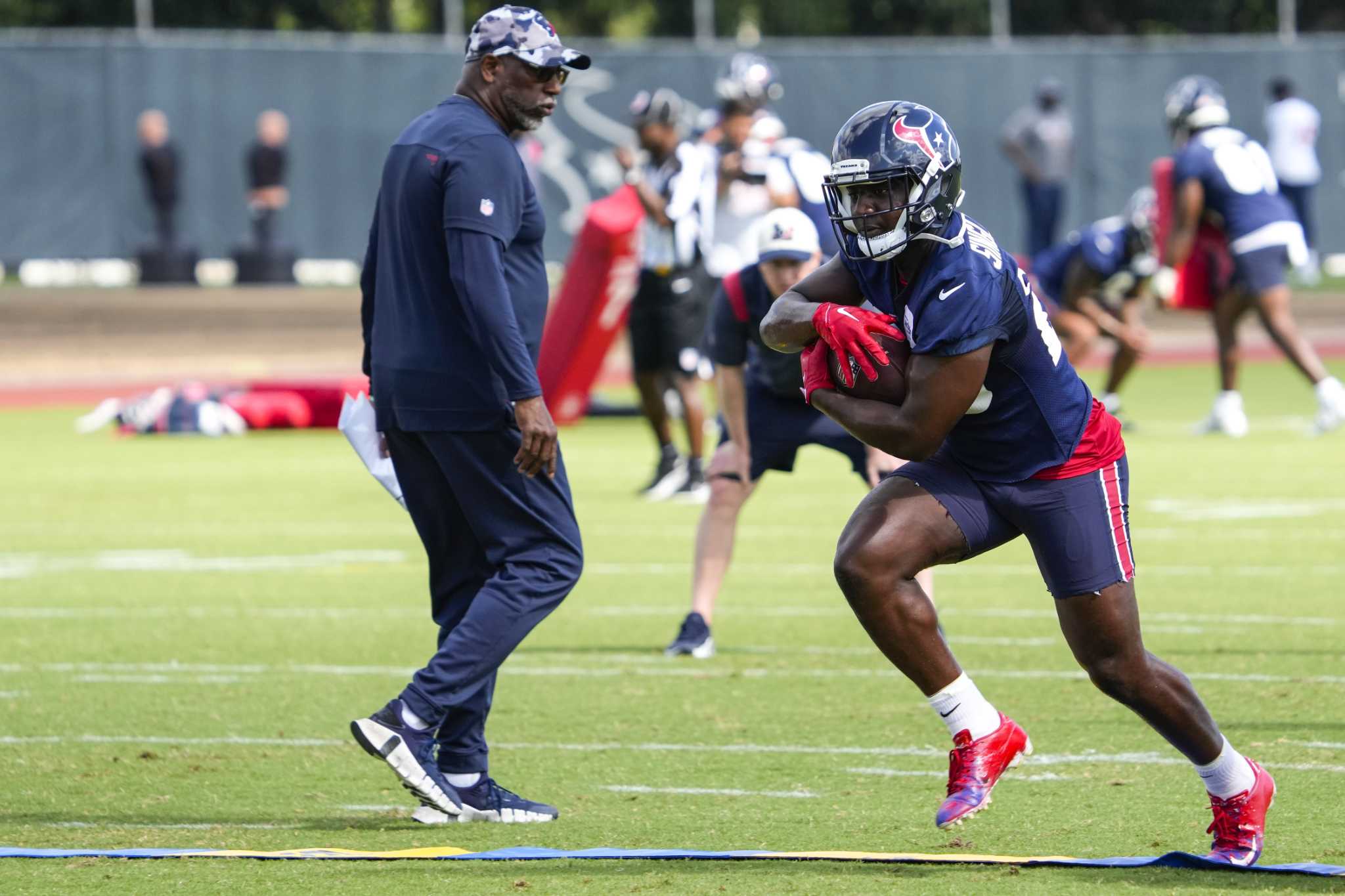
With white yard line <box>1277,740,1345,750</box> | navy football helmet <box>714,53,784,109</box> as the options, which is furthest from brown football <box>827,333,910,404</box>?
navy football helmet <box>714,53,784,109</box>

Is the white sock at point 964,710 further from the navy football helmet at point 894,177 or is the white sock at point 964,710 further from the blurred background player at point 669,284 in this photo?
the blurred background player at point 669,284

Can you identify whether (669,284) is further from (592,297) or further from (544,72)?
(544,72)

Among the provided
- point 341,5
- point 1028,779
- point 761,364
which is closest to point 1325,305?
point 341,5

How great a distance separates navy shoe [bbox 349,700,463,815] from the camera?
224 inches

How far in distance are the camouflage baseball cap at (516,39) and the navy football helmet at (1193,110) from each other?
417 inches

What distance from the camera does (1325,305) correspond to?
2811cm

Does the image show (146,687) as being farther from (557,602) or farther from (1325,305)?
(1325,305)

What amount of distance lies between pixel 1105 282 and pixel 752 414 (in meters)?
8.72

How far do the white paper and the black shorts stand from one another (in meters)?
7.75

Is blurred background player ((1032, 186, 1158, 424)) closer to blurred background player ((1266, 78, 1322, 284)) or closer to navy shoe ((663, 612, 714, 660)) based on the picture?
navy shoe ((663, 612, 714, 660))

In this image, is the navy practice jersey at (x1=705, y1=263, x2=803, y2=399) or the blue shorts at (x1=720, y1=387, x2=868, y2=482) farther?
the navy practice jersey at (x1=705, y1=263, x2=803, y2=399)

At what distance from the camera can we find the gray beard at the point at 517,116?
6133 millimetres

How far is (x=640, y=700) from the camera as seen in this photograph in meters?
7.74

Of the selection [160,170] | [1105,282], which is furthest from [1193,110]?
[160,170]
